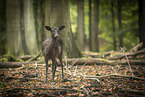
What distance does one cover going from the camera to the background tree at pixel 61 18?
7.51m

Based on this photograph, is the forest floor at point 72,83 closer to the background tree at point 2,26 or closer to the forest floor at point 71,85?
the forest floor at point 71,85

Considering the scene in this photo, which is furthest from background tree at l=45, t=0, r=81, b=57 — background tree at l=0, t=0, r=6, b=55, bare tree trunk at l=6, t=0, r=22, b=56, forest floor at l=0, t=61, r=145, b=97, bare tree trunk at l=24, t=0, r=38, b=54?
background tree at l=0, t=0, r=6, b=55

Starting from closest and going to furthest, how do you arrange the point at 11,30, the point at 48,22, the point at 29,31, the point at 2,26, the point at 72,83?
the point at 72,83
the point at 48,22
the point at 11,30
the point at 29,31
the point at 2,26

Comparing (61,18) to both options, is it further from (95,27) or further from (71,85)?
(95,27)

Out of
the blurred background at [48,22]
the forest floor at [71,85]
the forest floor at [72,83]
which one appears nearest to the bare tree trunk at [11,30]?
the blurred background at [48,22]

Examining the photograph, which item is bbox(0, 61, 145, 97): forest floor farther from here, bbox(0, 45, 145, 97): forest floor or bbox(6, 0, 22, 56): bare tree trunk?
bbox(6, 0, 22, 56): bare tree trunk

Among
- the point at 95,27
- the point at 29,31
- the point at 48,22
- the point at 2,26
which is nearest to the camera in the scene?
the point at 48,22

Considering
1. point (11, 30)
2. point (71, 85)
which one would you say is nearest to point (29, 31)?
point (11, 30)

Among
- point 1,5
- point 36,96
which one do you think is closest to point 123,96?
point 36,96

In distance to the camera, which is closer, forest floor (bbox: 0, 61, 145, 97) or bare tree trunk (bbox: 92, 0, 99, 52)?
forest floor (bbox: 0, 61, 145, 97)

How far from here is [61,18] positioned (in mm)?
7531

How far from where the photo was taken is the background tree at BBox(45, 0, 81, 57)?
751cm

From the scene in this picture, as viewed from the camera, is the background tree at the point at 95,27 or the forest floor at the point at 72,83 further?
the background tree at the point at 95,27

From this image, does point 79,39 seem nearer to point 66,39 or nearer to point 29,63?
point 66,39
